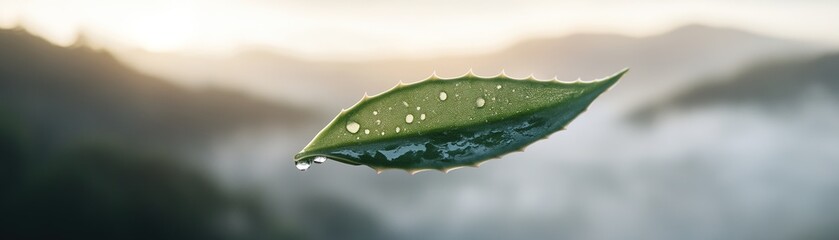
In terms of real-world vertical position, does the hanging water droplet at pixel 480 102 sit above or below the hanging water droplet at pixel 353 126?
above

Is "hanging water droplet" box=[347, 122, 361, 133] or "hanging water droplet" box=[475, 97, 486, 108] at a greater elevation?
"hanging water droplet" box=[475, 97, 486, 108]
